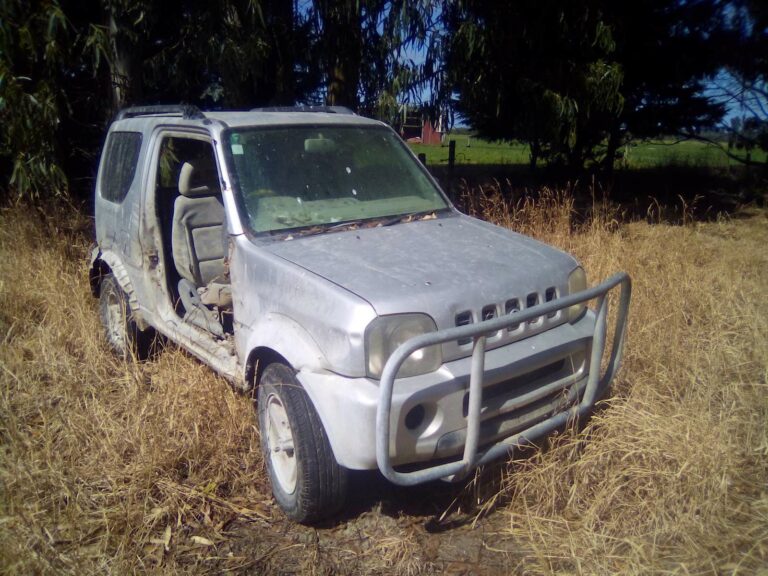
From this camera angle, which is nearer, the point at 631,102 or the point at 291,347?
the point at 291,347

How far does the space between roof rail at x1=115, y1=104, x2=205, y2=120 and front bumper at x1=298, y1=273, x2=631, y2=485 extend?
200cm

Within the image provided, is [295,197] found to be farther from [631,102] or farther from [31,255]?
[631,102]

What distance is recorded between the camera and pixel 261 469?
323 cm

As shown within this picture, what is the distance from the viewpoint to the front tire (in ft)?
8.55

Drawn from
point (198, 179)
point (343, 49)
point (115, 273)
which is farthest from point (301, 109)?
point (343, 49)

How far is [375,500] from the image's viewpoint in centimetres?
302

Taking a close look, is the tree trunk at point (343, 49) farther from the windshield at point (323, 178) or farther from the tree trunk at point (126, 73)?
the windshield at point (323, 178)

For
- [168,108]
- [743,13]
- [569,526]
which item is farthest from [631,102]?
[569,526]

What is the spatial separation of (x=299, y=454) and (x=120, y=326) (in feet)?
8.78

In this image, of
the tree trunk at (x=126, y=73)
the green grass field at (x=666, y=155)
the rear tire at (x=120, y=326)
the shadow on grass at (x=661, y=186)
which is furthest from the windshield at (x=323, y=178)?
the green grass field at (x=666, y=155)

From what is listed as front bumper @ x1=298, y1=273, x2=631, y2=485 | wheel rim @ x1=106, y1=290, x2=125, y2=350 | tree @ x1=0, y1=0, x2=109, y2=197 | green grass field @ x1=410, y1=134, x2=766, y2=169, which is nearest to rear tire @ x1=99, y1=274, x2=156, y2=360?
wheel rim @ x1=106, y1=290, x2=125, y2=350

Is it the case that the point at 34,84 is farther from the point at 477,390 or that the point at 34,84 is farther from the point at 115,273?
the point at 477,390

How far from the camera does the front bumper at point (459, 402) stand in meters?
2.33

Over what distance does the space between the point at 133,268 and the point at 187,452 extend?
1.56m
